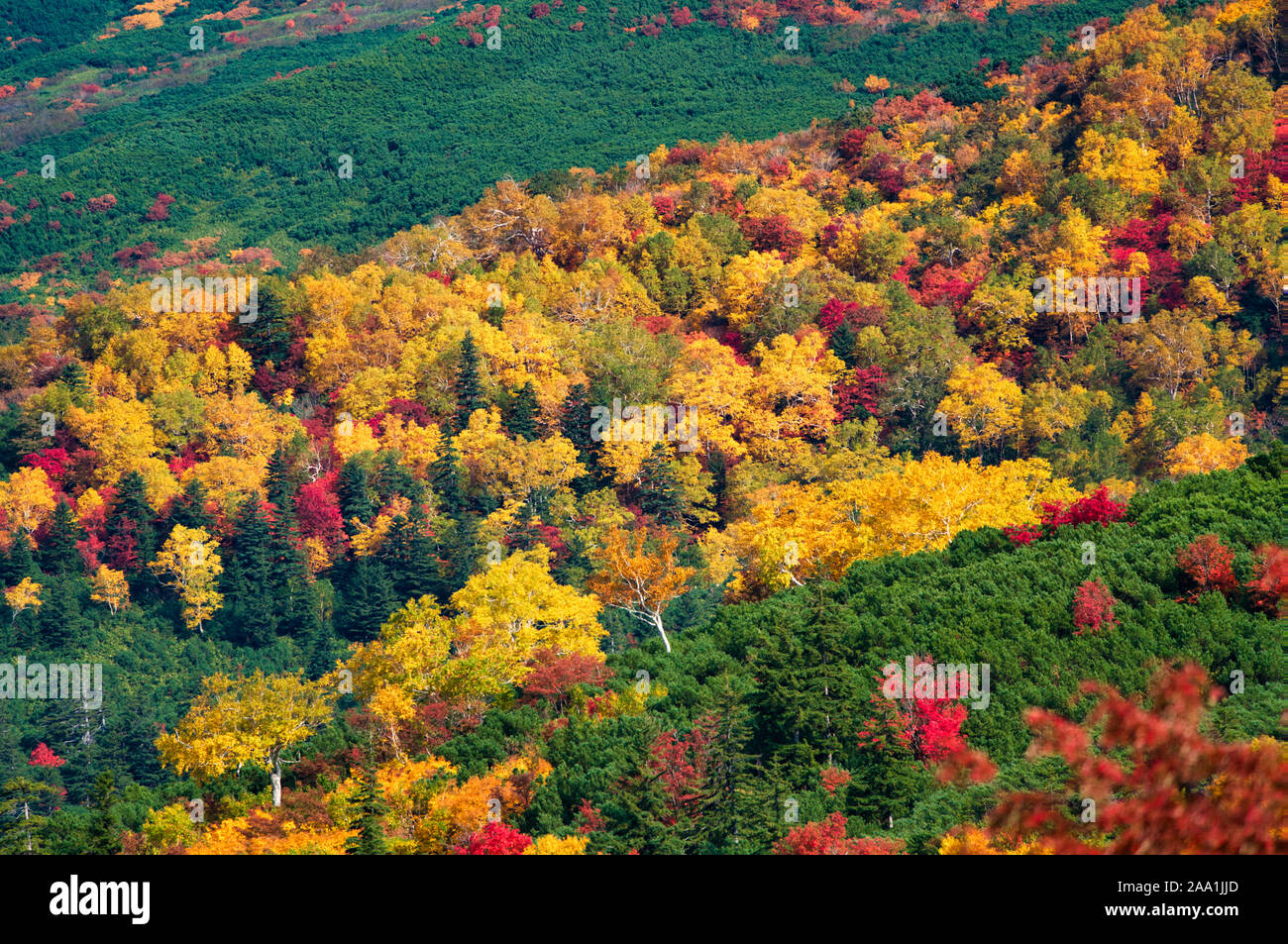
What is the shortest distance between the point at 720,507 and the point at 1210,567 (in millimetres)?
35069

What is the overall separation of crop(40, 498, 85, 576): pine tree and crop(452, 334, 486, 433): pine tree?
1800cm

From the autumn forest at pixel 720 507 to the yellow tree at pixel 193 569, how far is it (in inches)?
13.6

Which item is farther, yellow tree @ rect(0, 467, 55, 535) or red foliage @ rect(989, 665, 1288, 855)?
yellow tree @ rect(0, 467, 55, 535)

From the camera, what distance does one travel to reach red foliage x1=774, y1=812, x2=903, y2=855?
20.1m

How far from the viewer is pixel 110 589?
61219 millimetres

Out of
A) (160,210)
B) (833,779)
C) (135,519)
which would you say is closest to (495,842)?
(833,779)

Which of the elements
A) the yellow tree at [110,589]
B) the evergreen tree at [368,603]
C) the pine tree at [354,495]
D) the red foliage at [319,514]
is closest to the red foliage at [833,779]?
the evergreen tree at [368,603]

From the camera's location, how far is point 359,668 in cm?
3991

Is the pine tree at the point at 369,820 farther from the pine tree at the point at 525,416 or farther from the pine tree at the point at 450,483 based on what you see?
the pine tree at the point at 525,416

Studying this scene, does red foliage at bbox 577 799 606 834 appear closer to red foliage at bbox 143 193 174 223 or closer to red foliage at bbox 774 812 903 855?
red foliage at bbox 774 812 903 855

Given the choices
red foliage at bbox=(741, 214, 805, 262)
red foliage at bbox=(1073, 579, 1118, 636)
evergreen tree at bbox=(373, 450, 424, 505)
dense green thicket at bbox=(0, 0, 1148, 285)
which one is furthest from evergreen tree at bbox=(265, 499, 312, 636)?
dense green thicket at bbox=(0, 0, 1148, 285)

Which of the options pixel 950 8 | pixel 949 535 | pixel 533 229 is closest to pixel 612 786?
pixel 949 535

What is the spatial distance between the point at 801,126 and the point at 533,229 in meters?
56.1

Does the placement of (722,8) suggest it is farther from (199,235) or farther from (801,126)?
(199,235)
